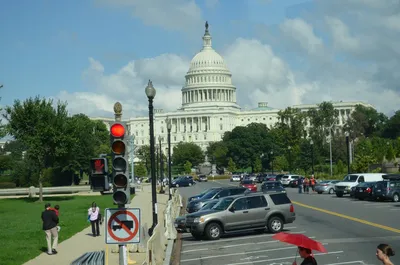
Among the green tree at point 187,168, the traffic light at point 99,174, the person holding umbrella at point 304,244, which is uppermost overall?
the green tree at point 187,168

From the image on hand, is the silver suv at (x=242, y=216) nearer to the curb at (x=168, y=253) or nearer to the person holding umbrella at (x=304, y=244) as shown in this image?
the curb at (x=168, y=253)

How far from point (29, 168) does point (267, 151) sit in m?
72.1

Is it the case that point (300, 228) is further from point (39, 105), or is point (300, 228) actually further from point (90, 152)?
point (90, 152)

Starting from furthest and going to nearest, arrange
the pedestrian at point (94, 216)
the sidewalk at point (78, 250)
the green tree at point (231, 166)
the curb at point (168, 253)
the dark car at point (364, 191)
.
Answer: the green tree at point (231, 166) → the dark car at point (364, 191) → the pedestrian at point (94, 216) → the sidewalk at point (78, 250) → the curb at point (168, 253)

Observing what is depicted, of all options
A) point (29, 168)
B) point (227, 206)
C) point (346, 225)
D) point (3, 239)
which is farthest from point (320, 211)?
point (29, 168)

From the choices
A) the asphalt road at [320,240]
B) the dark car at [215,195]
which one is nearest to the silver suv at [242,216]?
the asphalt road at [320,240]

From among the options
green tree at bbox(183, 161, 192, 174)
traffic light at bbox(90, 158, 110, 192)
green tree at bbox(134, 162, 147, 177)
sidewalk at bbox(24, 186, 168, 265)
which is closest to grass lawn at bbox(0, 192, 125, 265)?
sidewalk at bbox(24, 186, 168, 265)

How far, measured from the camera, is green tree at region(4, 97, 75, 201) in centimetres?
6134

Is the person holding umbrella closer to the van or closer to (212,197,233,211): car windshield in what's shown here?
(212,197,233,211): car windshield

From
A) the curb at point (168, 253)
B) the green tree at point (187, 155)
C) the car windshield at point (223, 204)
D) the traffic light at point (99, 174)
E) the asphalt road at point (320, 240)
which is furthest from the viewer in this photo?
the green tree at point (187, 155)

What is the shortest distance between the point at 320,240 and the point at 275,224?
13.1ft

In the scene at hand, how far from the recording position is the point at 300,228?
96.6ft

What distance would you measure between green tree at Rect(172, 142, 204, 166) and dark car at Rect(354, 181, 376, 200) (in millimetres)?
122250

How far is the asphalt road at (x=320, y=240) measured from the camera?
20.5 metres
